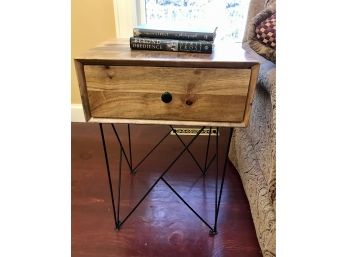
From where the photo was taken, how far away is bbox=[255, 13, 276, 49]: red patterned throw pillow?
2.61ft

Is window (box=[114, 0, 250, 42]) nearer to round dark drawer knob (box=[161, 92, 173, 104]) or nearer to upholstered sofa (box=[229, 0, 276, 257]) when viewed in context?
upholstered sofa (box=[229, 0, 276, 257])

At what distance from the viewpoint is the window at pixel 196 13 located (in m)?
1.52

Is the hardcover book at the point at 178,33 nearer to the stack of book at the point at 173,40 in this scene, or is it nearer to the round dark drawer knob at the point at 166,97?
the stack of book at the point at 173,40

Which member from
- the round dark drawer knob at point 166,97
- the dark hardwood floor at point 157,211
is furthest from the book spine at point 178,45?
the dark hardwood floor at point 157,211

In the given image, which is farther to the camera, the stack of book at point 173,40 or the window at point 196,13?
the window at point 196,13

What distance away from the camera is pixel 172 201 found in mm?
1174

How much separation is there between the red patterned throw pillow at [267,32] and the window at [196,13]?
0.74 metres
